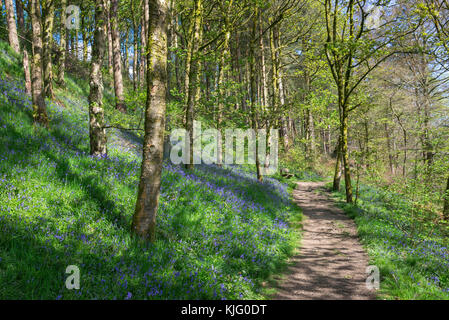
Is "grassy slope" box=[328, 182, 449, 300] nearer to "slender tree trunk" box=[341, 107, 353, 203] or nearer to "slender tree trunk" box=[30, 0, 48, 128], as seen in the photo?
"slender tree trunk" box=[341, 107, 353, 203]

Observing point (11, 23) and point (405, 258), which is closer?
point (405, 258)

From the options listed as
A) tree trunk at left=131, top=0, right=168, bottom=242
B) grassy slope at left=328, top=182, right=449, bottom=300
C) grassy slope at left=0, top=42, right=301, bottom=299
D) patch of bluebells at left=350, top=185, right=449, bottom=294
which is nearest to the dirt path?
grassy slope at left=328, top=182, right=449, bottom=300

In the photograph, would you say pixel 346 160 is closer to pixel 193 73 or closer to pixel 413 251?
pixel 413 251

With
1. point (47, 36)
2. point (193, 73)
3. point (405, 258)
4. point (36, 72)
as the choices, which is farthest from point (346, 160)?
point (47, 36)

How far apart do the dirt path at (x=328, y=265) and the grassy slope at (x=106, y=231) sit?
54 cm

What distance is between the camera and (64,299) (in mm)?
3084

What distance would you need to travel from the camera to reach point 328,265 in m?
6.58

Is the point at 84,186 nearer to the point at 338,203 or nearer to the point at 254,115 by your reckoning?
the point at 254,115

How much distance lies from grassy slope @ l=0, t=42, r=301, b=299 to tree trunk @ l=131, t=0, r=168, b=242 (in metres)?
0.59

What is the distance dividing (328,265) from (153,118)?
18.6ft

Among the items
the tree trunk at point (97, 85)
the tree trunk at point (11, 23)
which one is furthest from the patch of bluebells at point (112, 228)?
the tree trunk at point (11, 23)

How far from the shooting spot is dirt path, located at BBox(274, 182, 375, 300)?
5.19m
